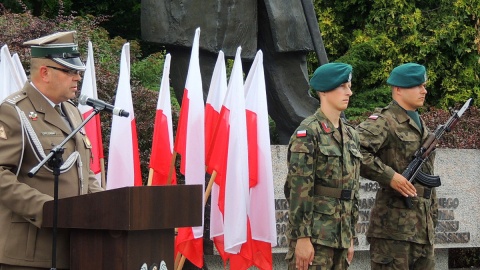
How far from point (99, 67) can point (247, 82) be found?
3545mm

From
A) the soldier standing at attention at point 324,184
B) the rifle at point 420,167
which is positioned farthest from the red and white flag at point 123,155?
the rifle at point 420,167

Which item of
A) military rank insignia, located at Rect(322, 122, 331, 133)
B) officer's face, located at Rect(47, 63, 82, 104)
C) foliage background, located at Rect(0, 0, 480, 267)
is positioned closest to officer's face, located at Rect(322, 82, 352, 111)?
military rank insignia, located at Rect(322, 122, 331, 133)

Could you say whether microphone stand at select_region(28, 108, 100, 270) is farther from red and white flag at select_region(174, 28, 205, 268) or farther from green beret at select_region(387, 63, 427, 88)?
green beret at select_region(387, 63, 427, 88)

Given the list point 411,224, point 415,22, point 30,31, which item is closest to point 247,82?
point 411,224

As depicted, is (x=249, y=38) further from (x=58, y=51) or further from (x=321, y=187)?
(x=58, y=51)

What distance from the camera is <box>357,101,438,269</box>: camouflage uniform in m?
6.48

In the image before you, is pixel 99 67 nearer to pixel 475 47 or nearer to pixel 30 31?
pixel 30 31

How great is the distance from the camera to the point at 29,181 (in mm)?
4566

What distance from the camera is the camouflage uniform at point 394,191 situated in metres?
6.48

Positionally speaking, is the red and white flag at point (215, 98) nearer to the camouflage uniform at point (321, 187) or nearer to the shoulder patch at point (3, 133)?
the camouflage uniform at point (321, 187)

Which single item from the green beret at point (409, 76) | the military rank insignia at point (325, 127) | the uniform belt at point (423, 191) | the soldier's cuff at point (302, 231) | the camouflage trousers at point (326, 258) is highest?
the green beret at point (409, 76)

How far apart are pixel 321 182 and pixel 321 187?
3 cm

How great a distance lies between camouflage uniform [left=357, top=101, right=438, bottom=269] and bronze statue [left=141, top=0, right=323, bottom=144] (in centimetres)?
247

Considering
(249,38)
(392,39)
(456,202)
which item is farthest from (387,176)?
(392,39)
